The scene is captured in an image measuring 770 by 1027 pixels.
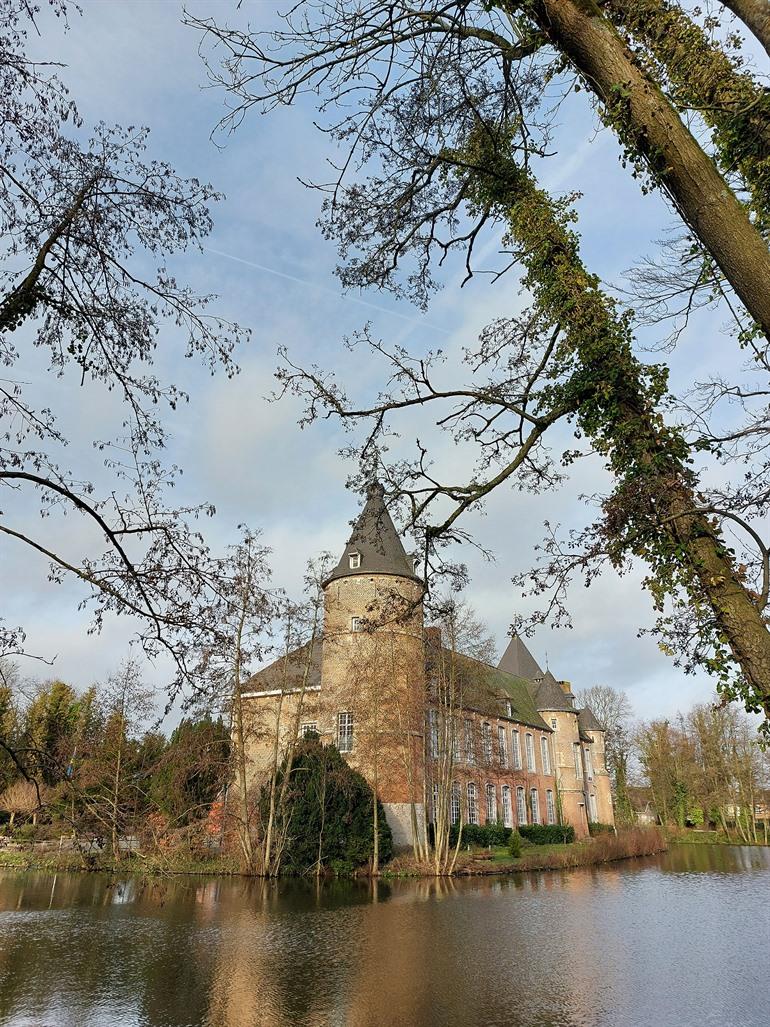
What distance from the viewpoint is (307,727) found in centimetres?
2888

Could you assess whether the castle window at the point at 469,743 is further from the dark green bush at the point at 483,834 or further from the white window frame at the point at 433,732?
the dark green bush at the point at 483,834

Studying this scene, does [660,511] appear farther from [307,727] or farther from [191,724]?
[307,727]

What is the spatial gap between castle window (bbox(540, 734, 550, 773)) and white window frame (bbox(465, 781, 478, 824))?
32.9ft

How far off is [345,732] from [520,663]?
24.3 meters

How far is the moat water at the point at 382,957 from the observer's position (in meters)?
8.18

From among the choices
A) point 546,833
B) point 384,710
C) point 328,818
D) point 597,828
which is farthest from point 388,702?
point 597,828

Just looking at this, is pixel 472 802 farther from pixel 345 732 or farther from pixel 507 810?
pixel 345 732

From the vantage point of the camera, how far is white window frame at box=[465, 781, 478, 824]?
110 feet

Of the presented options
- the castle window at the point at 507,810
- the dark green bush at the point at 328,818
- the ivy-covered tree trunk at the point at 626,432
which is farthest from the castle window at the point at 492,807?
the ivy-covered tree trunk at the point at 626,432

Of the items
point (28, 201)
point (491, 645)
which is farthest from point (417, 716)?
point (28, 201)

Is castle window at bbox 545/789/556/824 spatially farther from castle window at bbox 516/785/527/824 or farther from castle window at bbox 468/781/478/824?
castle window at bbox 468/781/478/824

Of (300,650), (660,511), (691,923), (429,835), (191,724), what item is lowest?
(691,923)

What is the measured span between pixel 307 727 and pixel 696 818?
112 ft

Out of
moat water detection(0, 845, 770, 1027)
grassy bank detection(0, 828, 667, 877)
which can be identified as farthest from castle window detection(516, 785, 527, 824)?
moat water detection(0, 845, 770, 1027)
